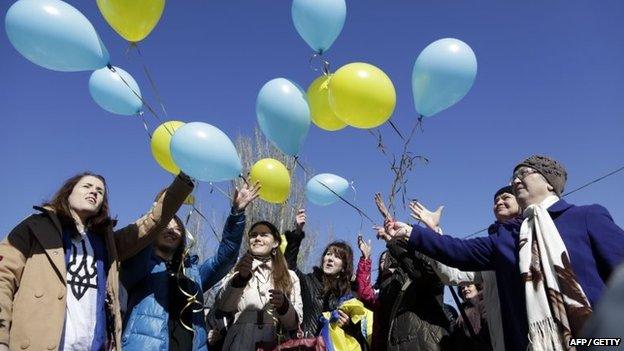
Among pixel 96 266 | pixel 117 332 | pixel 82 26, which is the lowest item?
pixel 117 332

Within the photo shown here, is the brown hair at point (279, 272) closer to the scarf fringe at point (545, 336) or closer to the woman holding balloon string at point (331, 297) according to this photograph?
the woman holding balloon string at point (331, 297)

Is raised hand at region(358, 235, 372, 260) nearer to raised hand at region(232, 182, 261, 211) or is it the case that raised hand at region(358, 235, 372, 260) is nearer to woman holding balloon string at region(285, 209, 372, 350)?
woman holding balloon string at region(285, 209, 372, 350)

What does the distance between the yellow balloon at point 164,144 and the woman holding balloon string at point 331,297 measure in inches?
44.2

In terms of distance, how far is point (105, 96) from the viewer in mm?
3201

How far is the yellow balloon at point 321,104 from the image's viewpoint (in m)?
3.56

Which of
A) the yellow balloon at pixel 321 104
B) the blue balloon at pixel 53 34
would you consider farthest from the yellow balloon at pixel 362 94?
the blue balloon at pixel 53 34

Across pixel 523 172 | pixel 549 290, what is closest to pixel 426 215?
pixel 523 172

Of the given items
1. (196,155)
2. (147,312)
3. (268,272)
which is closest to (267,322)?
(268,272)

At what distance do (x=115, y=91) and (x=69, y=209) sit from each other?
4.29ft

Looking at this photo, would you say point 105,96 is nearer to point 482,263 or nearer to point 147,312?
point 147,312

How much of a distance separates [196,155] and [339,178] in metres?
2.00

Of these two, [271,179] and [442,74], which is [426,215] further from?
[271,179]

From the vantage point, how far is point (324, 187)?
13.8 ft

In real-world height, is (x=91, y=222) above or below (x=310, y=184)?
below
